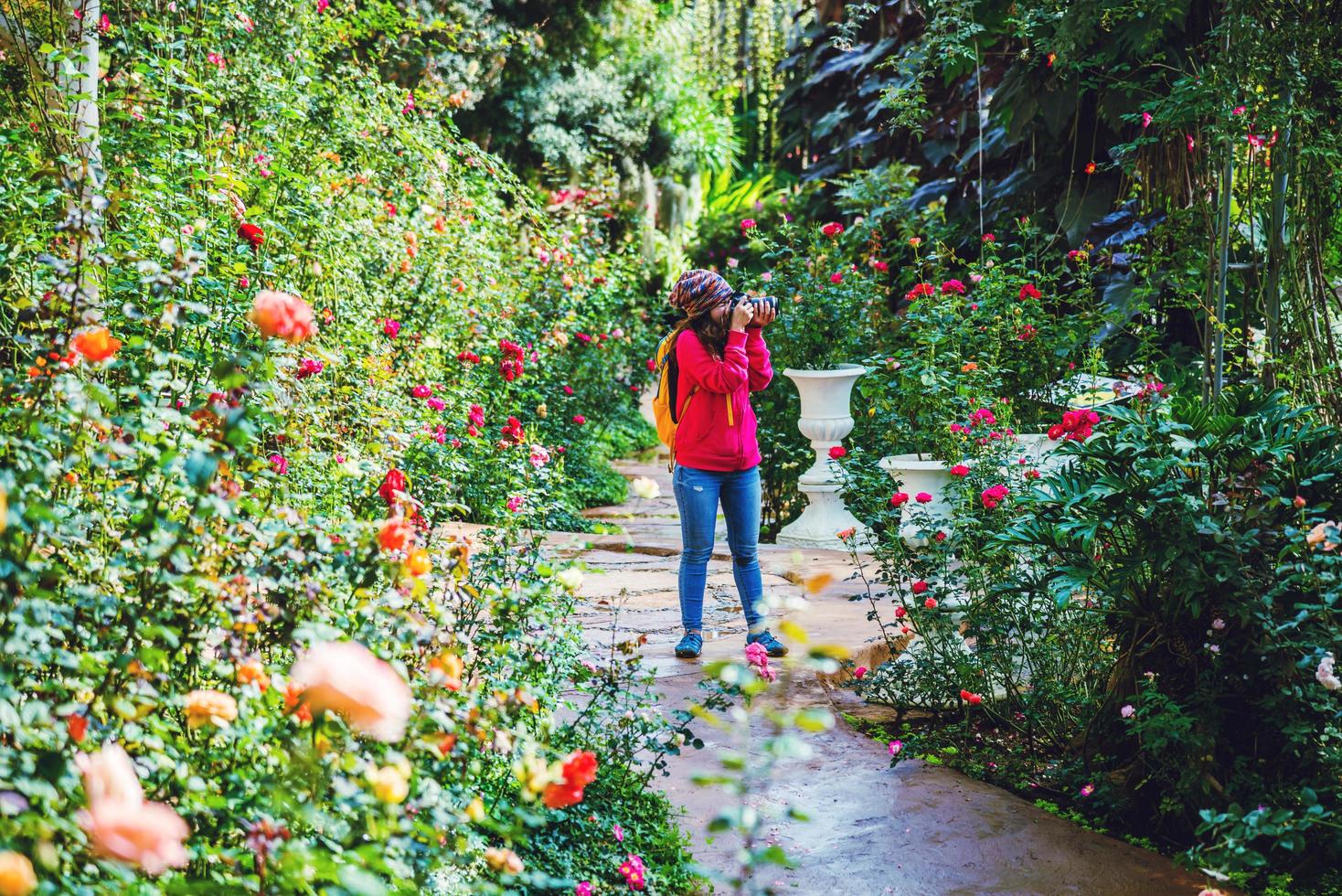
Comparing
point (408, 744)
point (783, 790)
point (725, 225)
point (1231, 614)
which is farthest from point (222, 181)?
point (725, 225)

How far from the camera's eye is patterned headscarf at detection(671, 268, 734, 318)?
157 inches

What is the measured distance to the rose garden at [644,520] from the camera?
1505mm

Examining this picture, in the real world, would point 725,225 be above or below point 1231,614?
above

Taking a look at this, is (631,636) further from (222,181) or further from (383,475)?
(222,181)

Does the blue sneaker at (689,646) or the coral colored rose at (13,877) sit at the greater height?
the coral colored rose at (13,877)

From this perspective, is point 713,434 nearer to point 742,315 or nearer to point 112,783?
point 742,315

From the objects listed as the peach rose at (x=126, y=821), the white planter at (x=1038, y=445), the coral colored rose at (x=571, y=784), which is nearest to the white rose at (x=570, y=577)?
the coral colored rose at (x=571, y=784)

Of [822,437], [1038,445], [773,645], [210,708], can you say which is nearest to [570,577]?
[210,708]

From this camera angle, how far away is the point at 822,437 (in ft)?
20.4

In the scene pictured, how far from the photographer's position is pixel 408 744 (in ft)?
4.95

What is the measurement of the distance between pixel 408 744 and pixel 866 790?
6.09ft

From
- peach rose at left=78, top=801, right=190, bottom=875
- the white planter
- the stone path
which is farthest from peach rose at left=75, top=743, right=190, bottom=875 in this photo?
the white planter

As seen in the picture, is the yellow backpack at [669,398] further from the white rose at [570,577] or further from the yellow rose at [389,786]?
the yellow rose at [389,786]

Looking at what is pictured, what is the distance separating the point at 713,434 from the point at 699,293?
0.51 metres
